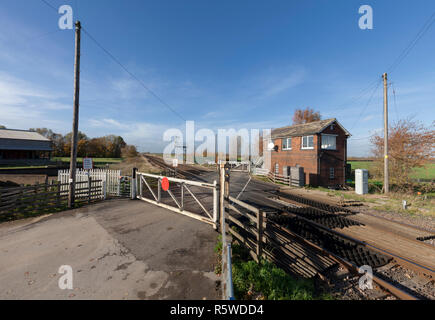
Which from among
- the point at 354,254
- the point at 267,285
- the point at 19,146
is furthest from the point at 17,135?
the point at 354,254

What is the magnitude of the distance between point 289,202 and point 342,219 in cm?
354

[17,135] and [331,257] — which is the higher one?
[17,135]

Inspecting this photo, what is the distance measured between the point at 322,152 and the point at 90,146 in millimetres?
78170

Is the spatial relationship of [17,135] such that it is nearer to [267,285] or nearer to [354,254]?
[267,285]

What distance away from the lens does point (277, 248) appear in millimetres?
5367

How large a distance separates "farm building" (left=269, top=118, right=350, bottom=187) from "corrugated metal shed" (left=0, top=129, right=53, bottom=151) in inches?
2163

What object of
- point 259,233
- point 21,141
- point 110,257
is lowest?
point 110,257

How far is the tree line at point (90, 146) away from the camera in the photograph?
211ft

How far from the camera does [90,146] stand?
68312 mm
